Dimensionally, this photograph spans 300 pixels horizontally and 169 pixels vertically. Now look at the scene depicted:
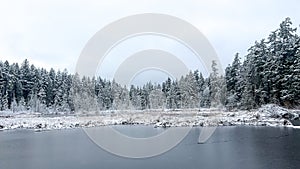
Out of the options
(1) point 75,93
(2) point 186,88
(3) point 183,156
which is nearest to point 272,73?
(2) point 186,88

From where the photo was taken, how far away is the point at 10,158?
22969 millimetres

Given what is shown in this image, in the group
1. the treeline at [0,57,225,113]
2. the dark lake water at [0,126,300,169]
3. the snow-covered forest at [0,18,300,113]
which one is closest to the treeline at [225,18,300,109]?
the snow-covered forest at [0,18,300,113]

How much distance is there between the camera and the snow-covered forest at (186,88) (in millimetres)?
55469

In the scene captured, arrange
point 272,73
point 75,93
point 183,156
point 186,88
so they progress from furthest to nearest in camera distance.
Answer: point 75,93
point 186,88
point 272,73
point 183,156

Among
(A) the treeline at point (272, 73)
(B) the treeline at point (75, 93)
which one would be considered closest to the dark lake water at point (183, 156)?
(A) the treeline at point (272, 73)

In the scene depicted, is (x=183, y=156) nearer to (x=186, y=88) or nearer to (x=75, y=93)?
(x=186, y=88)

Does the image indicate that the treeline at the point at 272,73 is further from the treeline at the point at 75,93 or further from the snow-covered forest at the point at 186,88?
the treeline at the point at 75,93

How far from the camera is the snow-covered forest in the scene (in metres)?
55.5

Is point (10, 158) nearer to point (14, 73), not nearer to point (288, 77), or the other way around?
point (288, 77)

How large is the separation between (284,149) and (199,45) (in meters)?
A: 10.0

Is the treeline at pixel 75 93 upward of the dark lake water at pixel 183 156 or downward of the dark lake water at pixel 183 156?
upward

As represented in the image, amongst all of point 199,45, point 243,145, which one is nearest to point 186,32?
point 199,45

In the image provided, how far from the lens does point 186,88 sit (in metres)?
87.0

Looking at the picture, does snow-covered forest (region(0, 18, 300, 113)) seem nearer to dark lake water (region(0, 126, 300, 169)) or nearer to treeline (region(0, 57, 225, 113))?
treeline (region(0, 57, 225, 113))
